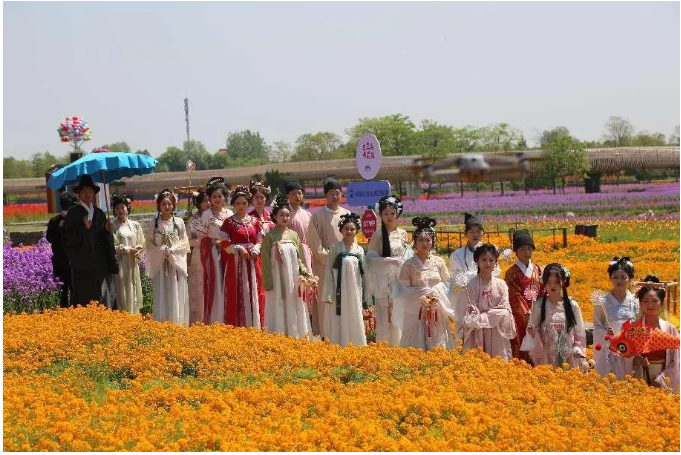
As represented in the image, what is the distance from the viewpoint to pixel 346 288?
9.34 meters

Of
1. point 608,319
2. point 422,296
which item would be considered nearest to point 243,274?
point 422,296

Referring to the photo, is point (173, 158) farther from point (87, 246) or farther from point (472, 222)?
point (472, 222)

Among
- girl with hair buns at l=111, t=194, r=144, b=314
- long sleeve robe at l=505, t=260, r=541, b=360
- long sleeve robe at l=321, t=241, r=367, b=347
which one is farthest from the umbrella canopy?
long sleeve robe at l=505, t=260, r=541, b=360

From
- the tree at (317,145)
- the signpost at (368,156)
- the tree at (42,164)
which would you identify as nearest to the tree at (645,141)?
the tree at (317,145)

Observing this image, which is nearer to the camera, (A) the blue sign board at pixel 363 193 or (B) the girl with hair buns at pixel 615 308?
(B) the girl with hair buns at pixel 615 308

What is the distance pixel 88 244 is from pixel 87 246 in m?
0.02

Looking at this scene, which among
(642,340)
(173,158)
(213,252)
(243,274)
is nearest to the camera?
(642,340)

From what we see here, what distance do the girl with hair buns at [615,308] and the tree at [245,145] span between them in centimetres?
9460

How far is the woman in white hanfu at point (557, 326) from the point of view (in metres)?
7.64

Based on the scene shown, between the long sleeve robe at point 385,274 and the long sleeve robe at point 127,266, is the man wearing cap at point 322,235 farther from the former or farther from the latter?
the long sleeve robe at point 127,266

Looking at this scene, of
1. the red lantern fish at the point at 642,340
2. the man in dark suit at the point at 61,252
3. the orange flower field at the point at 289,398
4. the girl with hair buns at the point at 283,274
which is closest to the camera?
the orange flower field at the point at 289,398

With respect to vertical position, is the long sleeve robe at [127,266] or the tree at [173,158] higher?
the tree at [173,158]

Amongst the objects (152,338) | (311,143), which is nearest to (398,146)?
(311,143)

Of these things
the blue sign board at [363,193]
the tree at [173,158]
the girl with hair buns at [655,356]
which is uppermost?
the tree at [173,158]
